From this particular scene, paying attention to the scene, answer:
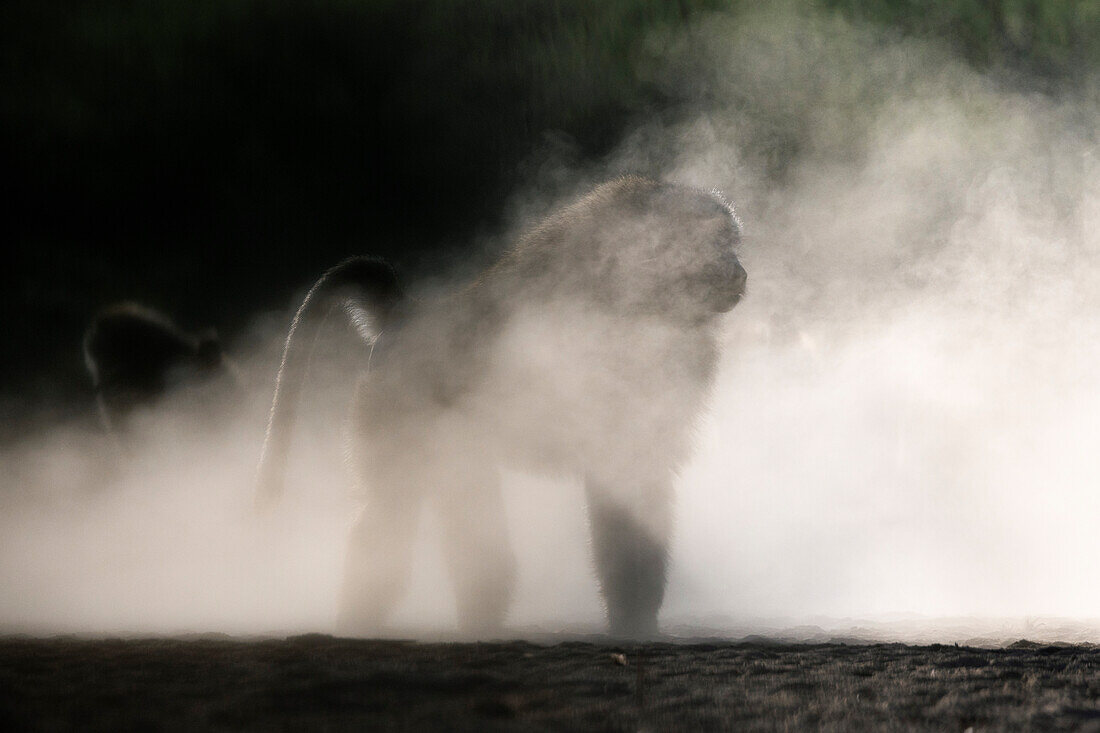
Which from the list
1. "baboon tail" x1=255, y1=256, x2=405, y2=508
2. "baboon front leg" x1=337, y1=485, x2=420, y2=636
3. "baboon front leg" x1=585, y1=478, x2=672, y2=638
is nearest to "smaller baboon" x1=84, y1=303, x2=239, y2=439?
"baboon tail" x1=255, y1=256, x2=405, y2=508

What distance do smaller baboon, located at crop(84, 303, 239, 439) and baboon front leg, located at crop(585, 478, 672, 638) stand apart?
3.70 metres

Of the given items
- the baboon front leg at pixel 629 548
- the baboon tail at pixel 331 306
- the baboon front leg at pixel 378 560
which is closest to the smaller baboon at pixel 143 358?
the baboon tail at pixel 331 306

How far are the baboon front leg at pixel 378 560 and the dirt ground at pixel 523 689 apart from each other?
1.46 m

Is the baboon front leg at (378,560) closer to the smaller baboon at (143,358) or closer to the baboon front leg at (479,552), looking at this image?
the baboon front leg at (479,552)

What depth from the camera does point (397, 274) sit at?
3.73 m

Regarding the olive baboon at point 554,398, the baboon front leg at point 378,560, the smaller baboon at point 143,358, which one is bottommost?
the baboon front leg at point 378,560

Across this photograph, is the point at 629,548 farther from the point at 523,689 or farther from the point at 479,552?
the point at 523,689

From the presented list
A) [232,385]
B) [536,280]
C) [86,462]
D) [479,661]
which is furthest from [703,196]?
[86,462]

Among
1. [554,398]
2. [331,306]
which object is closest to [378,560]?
[554,398]

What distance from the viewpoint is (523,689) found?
119 centimetres

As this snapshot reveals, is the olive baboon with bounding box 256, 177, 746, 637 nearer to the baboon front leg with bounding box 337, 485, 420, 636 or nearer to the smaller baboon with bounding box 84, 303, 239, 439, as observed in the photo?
the baboon front leg with bounding box 337, 485, 420, 636

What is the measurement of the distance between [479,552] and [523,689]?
6.80 feet

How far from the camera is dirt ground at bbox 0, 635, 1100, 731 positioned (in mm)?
1013

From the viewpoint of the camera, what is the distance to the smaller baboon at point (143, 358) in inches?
215
